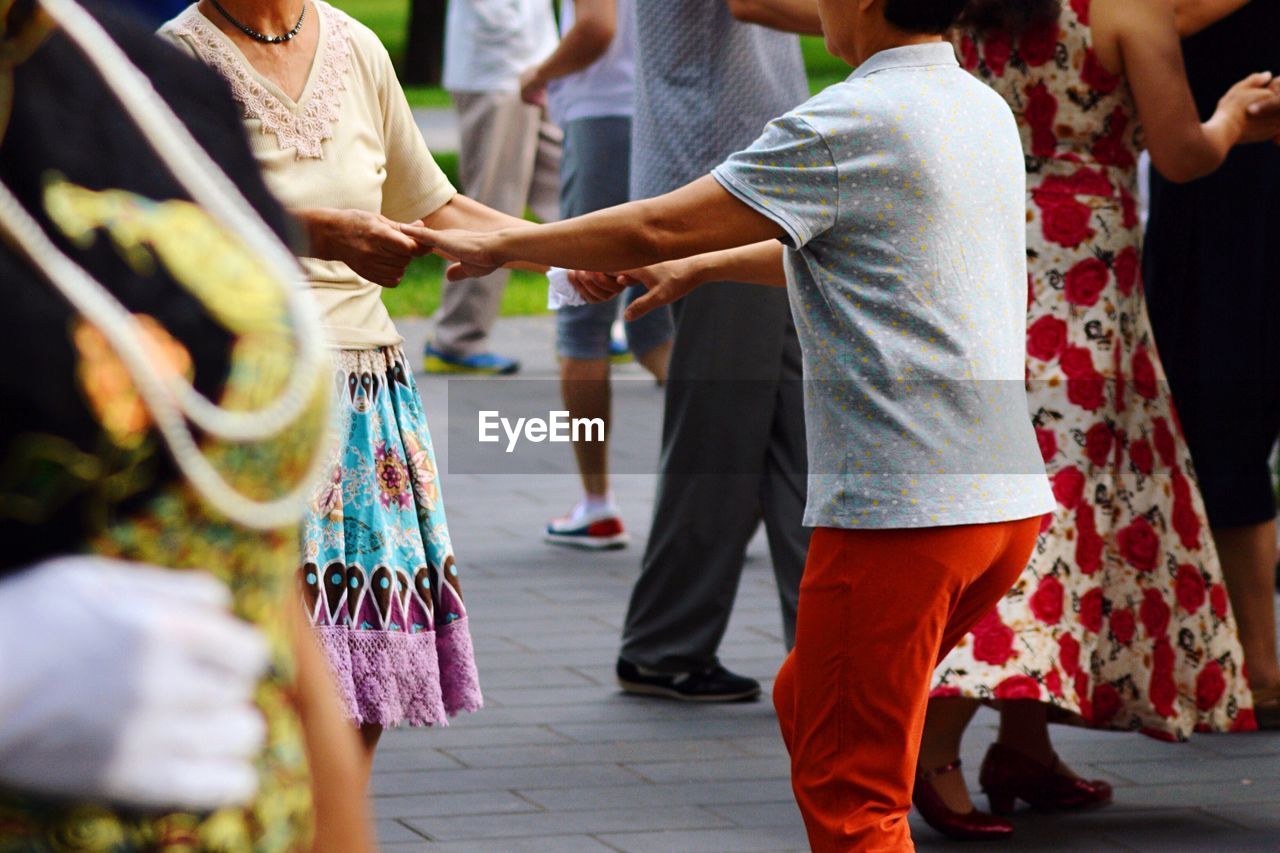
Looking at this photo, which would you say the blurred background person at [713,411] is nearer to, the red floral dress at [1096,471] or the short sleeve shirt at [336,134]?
the red floral dress at [1096,471]

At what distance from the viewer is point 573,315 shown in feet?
22.6

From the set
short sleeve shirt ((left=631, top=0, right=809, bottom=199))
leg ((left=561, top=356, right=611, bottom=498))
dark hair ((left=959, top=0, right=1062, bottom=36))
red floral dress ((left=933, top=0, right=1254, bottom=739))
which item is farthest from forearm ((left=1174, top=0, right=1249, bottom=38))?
leg ((left=561, top=356, right=611, bottom=498))

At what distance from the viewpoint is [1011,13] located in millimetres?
3969

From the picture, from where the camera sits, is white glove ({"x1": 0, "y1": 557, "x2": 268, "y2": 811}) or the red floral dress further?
the red floral dress

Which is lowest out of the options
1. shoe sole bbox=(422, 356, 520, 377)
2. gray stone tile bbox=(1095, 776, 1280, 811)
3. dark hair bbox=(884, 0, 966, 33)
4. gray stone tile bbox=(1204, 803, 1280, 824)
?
gray stone tile bbox=(1095, 776, 1280, 811)

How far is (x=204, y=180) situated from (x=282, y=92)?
1.91m

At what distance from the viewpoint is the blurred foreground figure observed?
3.95ft

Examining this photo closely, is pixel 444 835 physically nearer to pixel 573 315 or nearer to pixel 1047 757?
pixel 1047 757

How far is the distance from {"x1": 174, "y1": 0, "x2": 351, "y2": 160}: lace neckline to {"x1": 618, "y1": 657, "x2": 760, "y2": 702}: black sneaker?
7.45 ft

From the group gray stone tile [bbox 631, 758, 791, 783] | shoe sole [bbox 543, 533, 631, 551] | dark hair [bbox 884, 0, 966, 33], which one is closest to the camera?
dark hair [bbox 884, 0, 966, 33]

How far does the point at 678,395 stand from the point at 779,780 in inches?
45.3

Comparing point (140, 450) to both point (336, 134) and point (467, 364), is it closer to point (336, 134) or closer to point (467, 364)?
point (336, 134)

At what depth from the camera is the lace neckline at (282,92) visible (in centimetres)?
315

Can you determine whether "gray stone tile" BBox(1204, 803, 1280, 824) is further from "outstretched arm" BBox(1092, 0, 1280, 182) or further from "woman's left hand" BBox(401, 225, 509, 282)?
"woman's left hand" BBox(401, 225, 509, 282)
